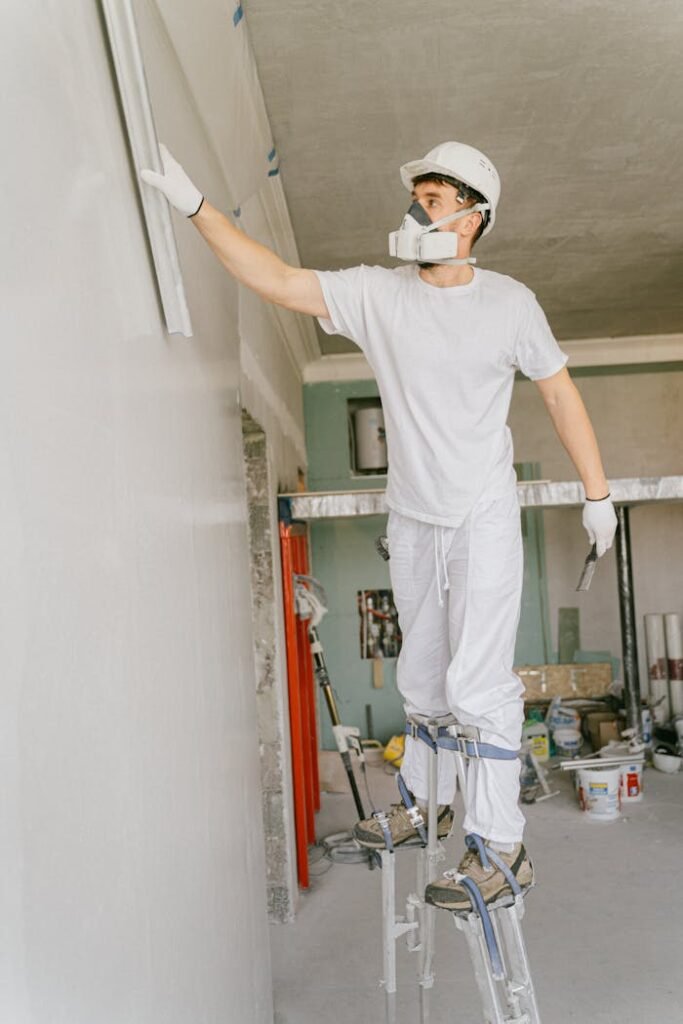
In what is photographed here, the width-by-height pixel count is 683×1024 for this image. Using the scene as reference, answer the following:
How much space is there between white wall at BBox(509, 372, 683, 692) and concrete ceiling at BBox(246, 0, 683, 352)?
2154 millimetres

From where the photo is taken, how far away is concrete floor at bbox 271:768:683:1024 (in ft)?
8.96

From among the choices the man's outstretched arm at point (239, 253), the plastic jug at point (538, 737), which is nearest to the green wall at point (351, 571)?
the plastic jug at point (538, 737)

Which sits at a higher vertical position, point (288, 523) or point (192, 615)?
point (288, 523)

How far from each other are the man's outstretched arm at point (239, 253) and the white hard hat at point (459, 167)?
1.12 ft

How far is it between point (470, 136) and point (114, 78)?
2.23 m

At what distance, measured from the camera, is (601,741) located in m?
5.91

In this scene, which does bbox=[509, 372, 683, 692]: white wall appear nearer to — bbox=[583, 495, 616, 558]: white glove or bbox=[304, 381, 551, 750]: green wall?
bbox=[304, 381, 551, 750]: green wall

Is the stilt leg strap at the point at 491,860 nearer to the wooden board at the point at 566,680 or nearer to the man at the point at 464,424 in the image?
the man at the point at 464,424

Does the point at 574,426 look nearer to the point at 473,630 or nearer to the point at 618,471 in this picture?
the point at 473,630

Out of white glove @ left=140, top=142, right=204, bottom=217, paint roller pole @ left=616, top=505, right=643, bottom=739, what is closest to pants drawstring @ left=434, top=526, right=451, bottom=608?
white glove @ left=140, top=142, right=204, bottom=217

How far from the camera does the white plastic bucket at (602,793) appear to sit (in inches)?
181

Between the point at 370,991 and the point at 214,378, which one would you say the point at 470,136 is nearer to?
the point at 214,378

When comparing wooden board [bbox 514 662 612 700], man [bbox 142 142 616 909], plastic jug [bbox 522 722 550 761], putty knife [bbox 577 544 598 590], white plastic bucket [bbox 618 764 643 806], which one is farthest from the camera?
wooden board [bbox 514 662 612 700]

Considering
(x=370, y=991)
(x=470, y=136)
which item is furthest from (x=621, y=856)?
(x=470, y=136)
